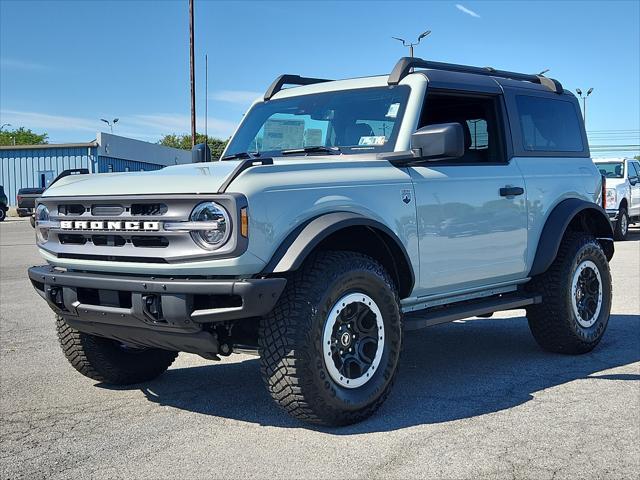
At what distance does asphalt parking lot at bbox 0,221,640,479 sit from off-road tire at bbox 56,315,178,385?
3.7 inches

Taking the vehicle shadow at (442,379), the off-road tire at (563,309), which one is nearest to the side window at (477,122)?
the off-road tire at (563,309)

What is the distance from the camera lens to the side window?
591cm

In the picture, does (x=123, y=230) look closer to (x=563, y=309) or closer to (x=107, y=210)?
(x=107, y=210)

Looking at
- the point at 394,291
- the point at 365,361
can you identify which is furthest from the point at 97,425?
the point at 394,291

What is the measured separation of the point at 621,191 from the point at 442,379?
15.0 m

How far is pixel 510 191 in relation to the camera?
5.66 metres

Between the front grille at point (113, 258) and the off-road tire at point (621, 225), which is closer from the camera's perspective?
the front grille at point (113, 258)

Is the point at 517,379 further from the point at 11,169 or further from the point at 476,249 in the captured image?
the point at 11,169

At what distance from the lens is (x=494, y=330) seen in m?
7.52

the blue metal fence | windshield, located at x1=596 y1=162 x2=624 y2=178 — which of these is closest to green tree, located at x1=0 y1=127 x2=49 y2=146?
the blue metal fence

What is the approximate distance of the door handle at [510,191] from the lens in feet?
18.4

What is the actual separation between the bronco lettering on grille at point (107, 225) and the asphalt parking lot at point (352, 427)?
1.12 metres

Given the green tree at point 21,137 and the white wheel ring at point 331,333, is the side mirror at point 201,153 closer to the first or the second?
the white wheel ring at point 331,333

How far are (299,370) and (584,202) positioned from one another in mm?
3311
